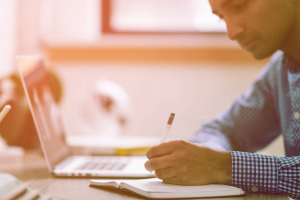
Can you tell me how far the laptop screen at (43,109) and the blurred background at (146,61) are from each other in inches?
36.8

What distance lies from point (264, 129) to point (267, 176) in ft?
1.81

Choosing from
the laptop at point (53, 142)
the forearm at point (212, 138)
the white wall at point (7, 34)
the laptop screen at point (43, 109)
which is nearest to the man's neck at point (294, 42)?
the forearm at point (212, 138)

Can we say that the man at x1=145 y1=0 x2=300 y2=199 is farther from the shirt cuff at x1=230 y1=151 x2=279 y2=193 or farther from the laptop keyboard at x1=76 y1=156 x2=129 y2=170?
the laptop keyboard at x1=76 y1=156 x2=129 y2=170

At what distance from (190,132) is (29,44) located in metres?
1.18

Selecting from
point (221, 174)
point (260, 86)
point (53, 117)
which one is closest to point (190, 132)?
point (260, 86)

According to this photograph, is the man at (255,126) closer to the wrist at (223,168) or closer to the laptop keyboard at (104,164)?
the wrist at (223,168)

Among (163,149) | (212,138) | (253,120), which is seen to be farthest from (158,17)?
(163,149)

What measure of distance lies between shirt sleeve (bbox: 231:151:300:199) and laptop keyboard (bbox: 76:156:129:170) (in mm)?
327

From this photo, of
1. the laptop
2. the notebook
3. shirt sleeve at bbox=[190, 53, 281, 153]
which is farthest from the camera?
shirt sleeve at bbox=[190, 53, 281, 153]

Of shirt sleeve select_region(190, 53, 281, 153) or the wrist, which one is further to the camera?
shirt sleeve select_region(190, 53, 281, 153)

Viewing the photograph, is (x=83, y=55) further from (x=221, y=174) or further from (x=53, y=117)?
(x=221, y=174)

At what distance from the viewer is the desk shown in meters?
0.59

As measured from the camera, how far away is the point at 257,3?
93cm

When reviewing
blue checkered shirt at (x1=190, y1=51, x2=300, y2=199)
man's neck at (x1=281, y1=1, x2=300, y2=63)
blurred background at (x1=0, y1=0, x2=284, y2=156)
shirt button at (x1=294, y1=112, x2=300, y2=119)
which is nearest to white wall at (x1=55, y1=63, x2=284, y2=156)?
blurred background at (x1=0, y1=0, x2=284, y2=156)
